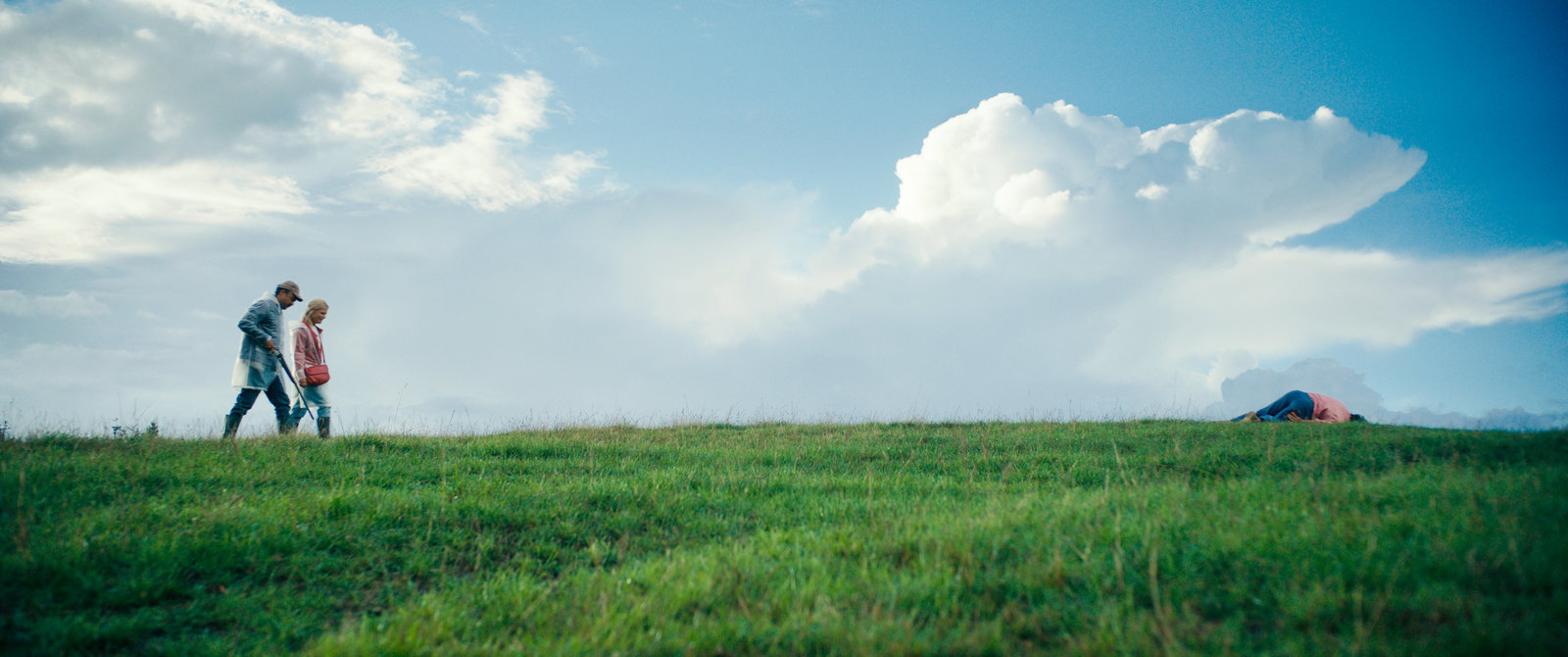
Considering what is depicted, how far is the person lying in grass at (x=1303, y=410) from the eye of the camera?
15070 millimetres

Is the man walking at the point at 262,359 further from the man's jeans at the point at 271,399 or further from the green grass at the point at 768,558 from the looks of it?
the green grass at the point at 768,558

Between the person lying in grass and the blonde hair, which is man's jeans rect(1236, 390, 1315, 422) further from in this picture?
the blonde hair

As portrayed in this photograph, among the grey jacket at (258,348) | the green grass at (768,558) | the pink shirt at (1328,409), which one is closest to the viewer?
the green grass at (768,558)

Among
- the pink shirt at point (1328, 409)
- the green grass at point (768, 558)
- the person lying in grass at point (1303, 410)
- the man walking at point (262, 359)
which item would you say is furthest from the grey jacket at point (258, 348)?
the pink shirt at point (1328, 409)

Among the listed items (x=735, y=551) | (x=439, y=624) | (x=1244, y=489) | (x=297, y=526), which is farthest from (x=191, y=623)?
(x=1244, y=489)

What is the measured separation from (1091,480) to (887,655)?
661 centimetres

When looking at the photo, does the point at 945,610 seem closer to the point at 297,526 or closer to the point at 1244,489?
the point at 1244,489

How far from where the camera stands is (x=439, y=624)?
4.32 m

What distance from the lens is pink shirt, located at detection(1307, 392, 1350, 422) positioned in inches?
593

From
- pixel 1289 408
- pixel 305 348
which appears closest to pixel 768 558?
pixel 305 348

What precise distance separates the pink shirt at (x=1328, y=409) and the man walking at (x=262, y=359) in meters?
20.8

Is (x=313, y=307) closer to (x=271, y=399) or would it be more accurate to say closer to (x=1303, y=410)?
(x=271, y=399)

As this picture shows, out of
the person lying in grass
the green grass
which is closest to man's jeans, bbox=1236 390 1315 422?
the person lying in grass

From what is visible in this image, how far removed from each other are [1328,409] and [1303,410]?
0.60 metres
